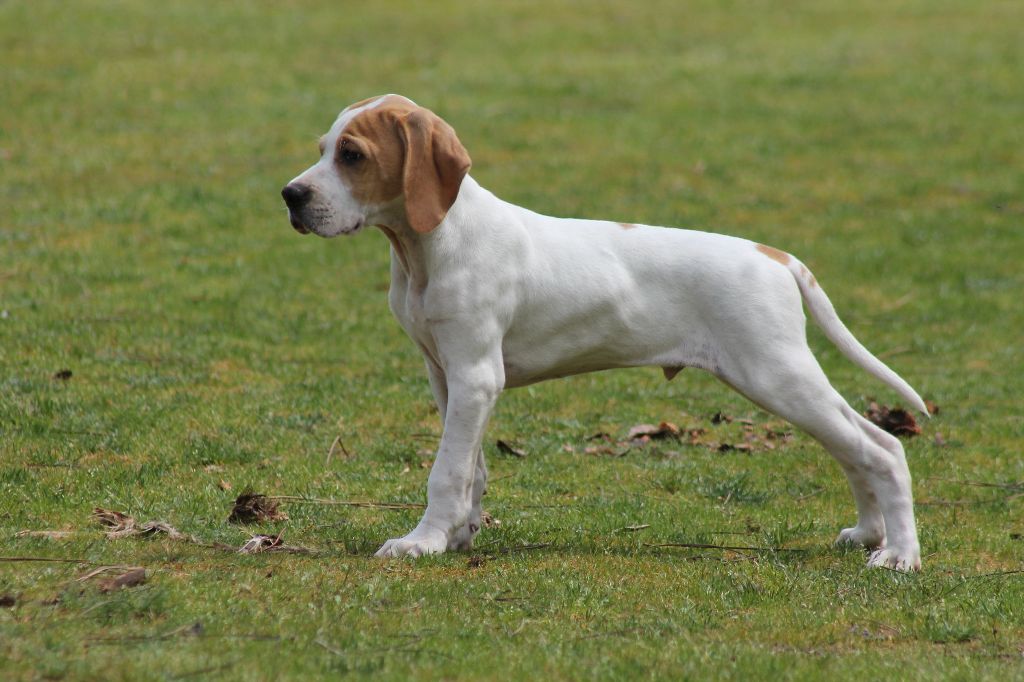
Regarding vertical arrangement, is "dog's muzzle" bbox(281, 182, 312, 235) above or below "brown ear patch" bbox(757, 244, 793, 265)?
above

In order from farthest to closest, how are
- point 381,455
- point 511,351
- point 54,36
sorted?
point 54,36 < point 381,455 < point 511,351

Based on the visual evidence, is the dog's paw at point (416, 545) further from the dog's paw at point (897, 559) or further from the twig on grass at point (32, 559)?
the dog's paw at point (897, 559)

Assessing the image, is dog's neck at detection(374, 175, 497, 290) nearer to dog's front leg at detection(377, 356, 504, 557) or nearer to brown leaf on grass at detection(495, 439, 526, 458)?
dog's front leg at detection(377, 356, 504, 557)

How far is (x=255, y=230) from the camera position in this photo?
1533 centimetres

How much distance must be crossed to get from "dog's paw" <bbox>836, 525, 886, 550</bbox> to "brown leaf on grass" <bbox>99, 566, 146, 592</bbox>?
335 cm

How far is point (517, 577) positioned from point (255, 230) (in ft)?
33.6

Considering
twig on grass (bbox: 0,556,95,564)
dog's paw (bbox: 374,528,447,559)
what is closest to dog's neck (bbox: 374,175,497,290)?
dog's paw (bbox: 374,528,447,559)

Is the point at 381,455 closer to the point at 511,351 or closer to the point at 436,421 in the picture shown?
the point at 436,421

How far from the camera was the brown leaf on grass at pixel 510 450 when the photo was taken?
8.65m

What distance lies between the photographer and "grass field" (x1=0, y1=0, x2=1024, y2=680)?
5.07 m

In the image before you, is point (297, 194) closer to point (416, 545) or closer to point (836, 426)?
point (416, 545)

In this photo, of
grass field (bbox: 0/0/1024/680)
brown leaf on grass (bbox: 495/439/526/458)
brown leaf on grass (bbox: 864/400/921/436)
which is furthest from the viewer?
brown leaf on grass (bbox: 864/400/921/436)

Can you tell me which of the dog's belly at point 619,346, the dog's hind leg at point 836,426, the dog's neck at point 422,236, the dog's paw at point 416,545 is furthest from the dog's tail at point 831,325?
the dog's paw at point 416,545

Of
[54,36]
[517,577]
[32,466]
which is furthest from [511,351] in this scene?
[54,36]
